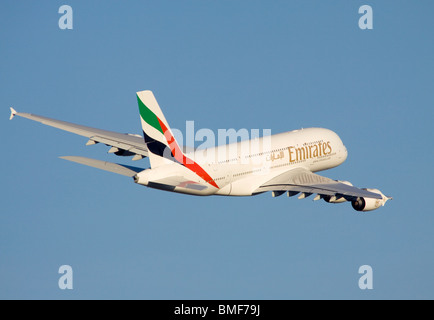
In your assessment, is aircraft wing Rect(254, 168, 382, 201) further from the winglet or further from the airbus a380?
the winglet

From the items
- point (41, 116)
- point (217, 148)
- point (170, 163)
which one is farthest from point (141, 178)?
point (41, 116)

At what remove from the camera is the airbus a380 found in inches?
2931

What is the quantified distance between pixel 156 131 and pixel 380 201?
2053cm

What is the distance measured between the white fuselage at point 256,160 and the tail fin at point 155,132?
35.4 inches

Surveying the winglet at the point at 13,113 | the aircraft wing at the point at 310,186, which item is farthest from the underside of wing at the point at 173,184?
the winglet at the point at 13,113

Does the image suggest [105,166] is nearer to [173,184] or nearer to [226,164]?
[173,184]

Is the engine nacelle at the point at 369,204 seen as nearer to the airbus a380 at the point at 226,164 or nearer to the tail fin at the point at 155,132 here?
the airbus a380 at the point at 226,164

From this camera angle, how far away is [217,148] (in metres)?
80.4

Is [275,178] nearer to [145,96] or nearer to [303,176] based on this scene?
[303,176]

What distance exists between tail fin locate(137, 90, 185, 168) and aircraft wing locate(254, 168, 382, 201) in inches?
451

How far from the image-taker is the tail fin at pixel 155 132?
240 feet

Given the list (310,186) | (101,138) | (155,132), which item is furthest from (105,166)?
(310,186)

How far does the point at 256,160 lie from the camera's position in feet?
272

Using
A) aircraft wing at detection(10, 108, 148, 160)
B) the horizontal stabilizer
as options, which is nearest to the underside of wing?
the horizontal stabilizer
